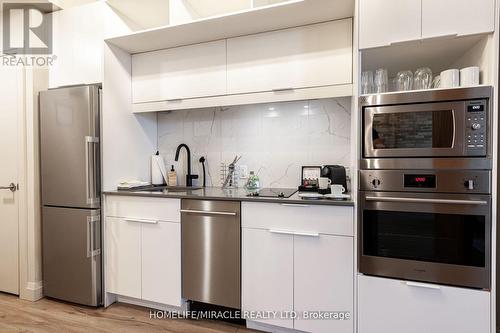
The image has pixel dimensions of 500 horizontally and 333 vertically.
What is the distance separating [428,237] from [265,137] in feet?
4.60

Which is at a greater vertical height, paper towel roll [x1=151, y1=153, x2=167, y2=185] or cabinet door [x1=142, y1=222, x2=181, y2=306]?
paper towel roll [x1=151, y1=153, x2=167, y2=185]

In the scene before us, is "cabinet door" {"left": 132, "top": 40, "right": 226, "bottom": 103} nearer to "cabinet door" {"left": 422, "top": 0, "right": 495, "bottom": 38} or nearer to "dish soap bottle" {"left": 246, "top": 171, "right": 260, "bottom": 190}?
"dish soap bottle" {"left": 246, "top": 171, "right": 260, "bottom": 190}

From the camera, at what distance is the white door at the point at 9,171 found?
233 centimetres

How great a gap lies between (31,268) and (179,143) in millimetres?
1650

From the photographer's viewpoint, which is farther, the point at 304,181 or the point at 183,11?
the point at 304,181

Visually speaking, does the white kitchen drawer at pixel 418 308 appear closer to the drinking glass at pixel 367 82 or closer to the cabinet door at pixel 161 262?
the drinking glass at pixel 367 82

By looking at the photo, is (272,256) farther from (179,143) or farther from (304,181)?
(179,143)

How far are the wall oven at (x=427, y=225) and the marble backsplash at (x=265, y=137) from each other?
699 mm

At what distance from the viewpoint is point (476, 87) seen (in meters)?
1.36

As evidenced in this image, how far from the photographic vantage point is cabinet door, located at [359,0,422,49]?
1462mm

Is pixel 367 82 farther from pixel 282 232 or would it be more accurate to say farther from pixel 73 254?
pixel 73 254

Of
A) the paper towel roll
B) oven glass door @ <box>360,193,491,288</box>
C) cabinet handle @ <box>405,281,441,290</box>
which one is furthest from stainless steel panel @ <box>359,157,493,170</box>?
the paper towel roll

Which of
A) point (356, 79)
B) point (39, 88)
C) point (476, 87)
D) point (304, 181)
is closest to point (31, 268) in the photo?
point (39, 88)
